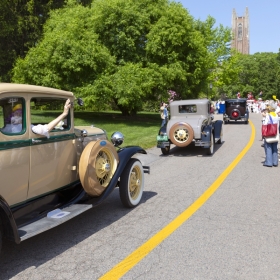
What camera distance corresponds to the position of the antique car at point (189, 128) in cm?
1041

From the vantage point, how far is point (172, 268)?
137 inches

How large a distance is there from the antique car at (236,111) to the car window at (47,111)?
2037 centimetres

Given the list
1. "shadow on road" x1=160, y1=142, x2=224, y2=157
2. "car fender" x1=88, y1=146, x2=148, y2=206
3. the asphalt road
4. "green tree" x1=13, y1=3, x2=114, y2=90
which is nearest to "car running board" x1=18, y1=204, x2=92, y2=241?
"car fender" x1=88, y1=146, x2=148, y2=206

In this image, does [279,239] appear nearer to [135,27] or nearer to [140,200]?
[140,200]

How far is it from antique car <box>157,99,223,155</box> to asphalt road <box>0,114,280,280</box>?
138 inches

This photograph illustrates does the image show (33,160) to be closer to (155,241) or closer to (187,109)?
(155,241)

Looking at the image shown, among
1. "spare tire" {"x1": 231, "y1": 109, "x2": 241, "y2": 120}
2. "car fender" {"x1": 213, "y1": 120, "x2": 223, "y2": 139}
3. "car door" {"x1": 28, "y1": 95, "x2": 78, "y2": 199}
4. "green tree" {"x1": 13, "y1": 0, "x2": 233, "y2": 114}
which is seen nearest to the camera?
"car door" {"x1": 28, "y1": 95, "x2": 78, "y2": 199}

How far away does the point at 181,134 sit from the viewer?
409 inches

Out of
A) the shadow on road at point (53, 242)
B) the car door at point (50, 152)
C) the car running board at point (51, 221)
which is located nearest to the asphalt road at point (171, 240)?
the shadow on road at point (53, 242)

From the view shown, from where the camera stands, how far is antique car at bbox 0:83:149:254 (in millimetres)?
3555

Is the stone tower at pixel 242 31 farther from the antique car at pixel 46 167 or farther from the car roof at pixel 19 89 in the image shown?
the car roof at pixel 19 89

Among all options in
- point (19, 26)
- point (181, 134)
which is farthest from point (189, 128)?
point (19, 26)

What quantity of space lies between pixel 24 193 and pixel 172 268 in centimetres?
181

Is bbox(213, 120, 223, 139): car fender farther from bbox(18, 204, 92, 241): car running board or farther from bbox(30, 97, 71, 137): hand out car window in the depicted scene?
bbox(18, 204, 92, 241): car running board
